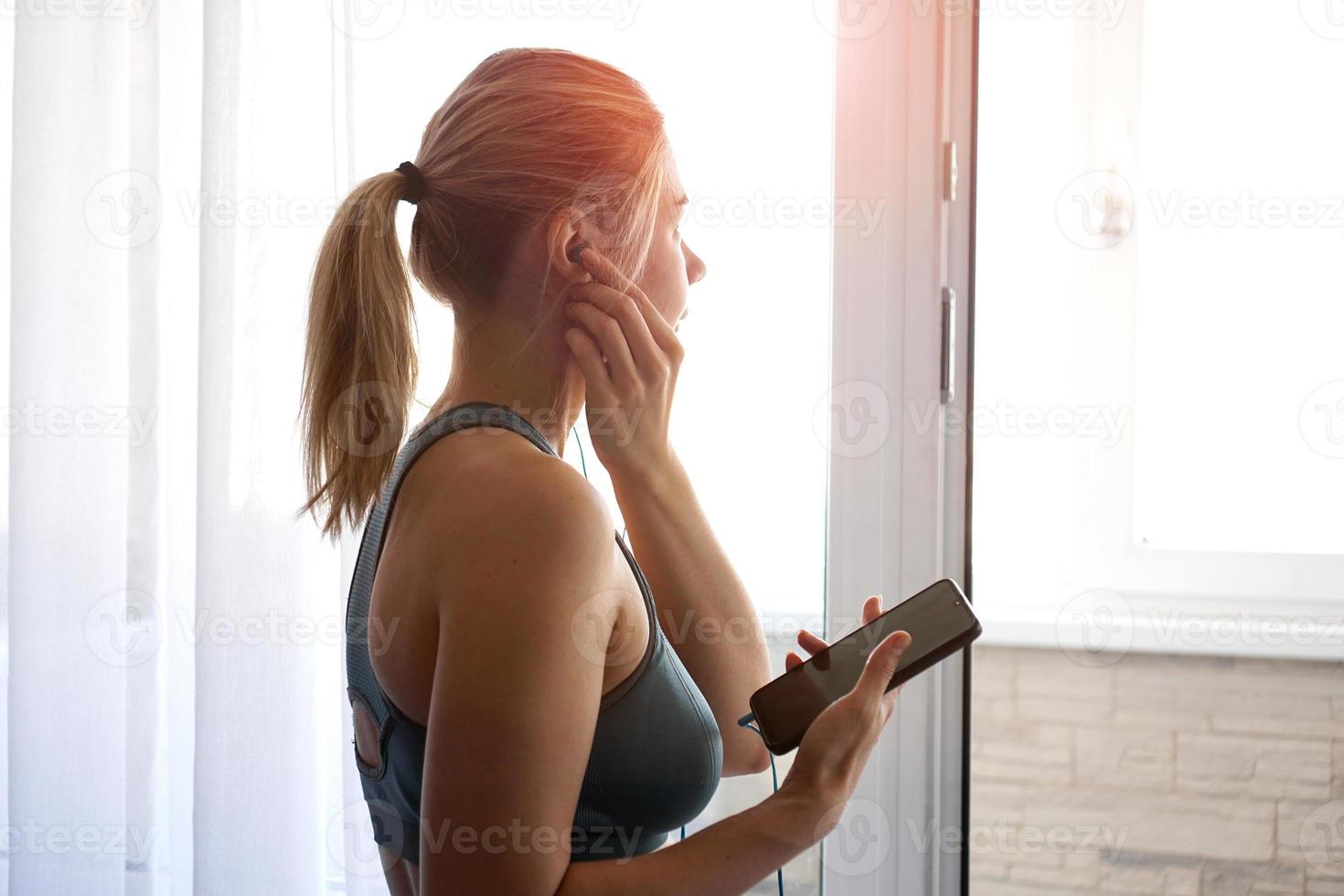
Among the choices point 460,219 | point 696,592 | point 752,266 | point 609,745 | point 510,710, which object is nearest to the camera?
point 510,710

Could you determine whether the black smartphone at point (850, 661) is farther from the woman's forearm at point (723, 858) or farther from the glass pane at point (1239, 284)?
the glass pane at point (1239, 284)

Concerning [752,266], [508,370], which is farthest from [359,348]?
[752,266]

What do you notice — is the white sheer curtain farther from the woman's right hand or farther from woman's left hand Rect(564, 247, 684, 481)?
the woman's right hand

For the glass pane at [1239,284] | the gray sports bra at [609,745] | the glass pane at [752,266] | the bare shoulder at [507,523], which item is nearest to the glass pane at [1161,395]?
the glass pane at [1239,284]

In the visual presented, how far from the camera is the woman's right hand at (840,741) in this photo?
67cm

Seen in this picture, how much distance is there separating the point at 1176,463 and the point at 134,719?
133 centimetres

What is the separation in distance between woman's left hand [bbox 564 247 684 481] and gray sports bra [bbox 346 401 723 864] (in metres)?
0.09

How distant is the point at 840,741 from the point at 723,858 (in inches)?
4.1

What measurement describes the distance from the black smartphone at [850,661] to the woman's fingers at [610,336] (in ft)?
0.85

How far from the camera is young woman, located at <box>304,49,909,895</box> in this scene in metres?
0.56

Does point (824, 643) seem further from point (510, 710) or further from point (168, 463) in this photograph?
point (168, 463)

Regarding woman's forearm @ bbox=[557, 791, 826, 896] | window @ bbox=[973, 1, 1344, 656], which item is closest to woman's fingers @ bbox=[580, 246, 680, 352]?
woman's forearm @ bbox=[557, 791, 826, 896]

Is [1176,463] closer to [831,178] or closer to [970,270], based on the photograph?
[970,270]

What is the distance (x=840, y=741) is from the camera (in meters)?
0.67
